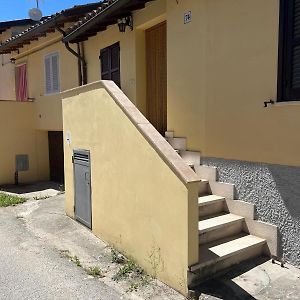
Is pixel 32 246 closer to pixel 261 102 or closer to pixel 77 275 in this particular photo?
pixel 77 275

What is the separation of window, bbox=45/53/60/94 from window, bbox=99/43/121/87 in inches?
119

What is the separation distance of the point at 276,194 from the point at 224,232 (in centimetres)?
90

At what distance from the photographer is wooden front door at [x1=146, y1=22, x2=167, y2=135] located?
7184 millimetres

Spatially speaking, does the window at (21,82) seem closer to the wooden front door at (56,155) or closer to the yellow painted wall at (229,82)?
the wooden front door at (56,155)

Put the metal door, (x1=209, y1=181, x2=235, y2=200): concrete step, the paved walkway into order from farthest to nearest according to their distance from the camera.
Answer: the metal door → (x1=209, y1=181, x2=235, y2=200): concrete step → the paved walkway

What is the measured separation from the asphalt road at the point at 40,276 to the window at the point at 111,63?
453 cm

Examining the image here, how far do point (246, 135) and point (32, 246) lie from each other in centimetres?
399

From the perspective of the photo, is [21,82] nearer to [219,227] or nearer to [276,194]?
[219,227]

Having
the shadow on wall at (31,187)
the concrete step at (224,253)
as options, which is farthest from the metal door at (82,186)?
the shadow on wall at (31,187)

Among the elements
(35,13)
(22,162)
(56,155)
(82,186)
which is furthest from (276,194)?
(35,13)

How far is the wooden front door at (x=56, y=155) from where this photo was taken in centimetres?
1269

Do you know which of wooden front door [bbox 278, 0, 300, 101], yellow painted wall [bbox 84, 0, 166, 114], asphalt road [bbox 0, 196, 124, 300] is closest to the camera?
asphalt road [bbox 0, 196, 124, 300]

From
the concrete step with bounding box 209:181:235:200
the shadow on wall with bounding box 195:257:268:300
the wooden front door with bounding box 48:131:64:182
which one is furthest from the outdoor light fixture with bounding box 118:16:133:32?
the wooden front door with bounding box 48:131:64:182

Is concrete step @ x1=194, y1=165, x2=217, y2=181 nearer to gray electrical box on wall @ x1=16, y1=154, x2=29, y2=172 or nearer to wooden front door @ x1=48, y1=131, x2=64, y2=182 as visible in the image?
wooden front door @ x1=48, y1=131, x2=64, y2=182
